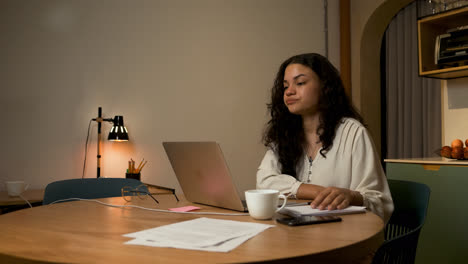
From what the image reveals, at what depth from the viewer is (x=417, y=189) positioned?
4.55ft

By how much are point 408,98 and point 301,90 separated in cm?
327

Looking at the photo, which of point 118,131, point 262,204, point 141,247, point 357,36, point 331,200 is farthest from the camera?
point 357,36

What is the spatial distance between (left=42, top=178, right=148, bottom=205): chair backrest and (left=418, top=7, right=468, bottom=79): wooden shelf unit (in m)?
2.34

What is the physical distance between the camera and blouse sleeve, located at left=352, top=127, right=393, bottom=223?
4.31 ft

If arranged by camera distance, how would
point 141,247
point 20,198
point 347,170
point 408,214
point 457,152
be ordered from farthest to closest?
point 457,152 → point 20,198 → point 347,170 → point 408,214 → point 141,247

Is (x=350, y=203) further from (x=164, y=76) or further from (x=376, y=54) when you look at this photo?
(x=376, y=54)

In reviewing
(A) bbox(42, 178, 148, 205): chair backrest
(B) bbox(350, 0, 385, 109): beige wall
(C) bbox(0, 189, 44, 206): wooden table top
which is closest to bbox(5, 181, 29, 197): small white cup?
(C) bbox(0, 189, 44, 206): wooden table top

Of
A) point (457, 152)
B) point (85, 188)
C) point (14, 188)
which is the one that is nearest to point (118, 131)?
point (14, 188)

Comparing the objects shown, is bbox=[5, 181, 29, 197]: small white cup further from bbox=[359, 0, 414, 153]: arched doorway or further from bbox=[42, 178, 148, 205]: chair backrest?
bbox=[359, 0, 414, 153]: arched doorway

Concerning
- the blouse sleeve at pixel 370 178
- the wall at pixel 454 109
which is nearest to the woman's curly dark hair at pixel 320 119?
the blouse sleeve at pixel 370 178

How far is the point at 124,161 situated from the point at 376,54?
2.68 metres

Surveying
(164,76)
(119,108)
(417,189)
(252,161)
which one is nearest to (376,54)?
(252,161)

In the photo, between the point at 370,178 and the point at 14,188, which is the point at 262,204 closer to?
the point at 370,178

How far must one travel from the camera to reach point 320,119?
1714 mm
